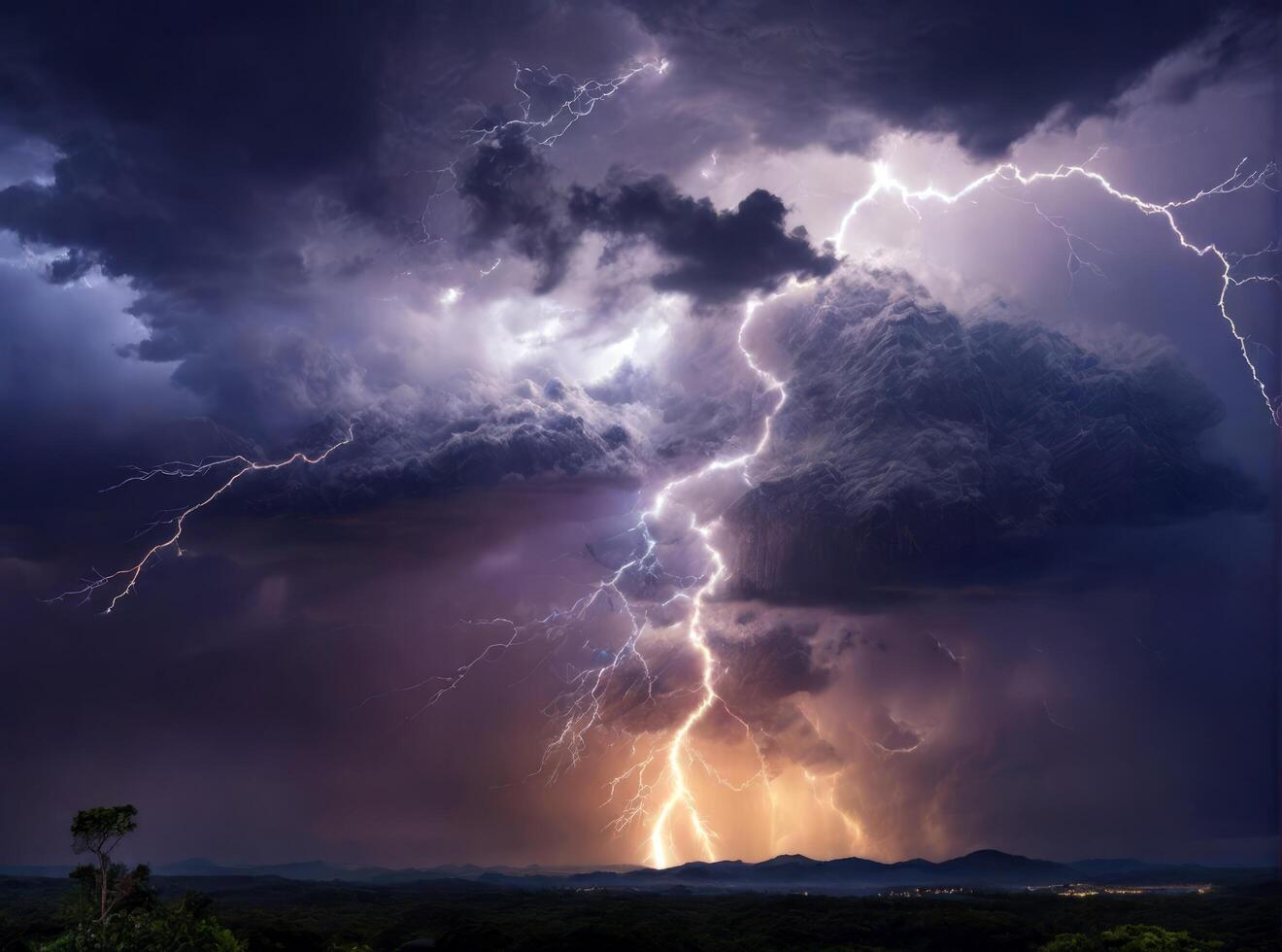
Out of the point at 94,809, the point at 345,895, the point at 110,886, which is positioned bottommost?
the point at 345,895

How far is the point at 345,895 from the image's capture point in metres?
118

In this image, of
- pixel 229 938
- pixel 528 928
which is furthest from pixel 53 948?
pixel 528 928

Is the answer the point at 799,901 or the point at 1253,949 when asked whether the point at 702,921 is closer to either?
the point at 799,901

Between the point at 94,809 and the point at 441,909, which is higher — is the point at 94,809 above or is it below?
above

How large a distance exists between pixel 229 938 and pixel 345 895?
314ft

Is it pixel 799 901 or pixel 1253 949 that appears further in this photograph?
pixel 799 901

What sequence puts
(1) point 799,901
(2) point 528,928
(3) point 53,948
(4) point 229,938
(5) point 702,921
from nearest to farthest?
(3) point 53,948 → (4) point 229,938 → (2) point 528,928 → (5) point 702,921 → (1) point 799,901

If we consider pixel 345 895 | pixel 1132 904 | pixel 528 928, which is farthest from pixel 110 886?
pixel 345 895

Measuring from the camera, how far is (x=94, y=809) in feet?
88.6

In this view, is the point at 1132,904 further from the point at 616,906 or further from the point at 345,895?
the point at 345,895

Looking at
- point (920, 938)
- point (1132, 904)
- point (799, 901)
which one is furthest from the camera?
point (799, 901)

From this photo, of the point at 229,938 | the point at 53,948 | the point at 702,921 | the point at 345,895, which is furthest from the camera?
the point at 345,895

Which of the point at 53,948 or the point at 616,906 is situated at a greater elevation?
the point at 53,948

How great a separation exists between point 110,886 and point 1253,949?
49368 millimetres
